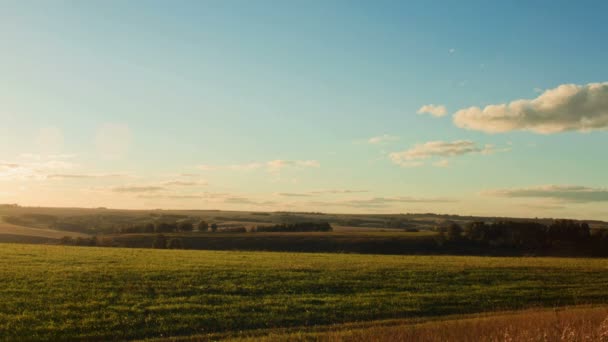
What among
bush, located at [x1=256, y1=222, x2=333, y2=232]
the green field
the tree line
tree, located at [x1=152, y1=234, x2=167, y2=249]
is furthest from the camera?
bush, located at [x1=256, y1=222, x2=333, y2=232]

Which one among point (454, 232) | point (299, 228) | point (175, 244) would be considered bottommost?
point (175, 244)

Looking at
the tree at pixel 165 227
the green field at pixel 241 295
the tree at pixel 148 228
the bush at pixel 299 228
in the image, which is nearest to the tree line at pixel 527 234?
the bush at pixel 299 228

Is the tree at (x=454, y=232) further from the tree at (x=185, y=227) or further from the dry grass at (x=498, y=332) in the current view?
the dry grass at (x=498, y=332)

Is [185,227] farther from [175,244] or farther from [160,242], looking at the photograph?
[175,244]

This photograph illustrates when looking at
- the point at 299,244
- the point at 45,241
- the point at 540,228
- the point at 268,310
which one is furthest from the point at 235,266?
the point at 45,241

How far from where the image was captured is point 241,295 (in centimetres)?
2805

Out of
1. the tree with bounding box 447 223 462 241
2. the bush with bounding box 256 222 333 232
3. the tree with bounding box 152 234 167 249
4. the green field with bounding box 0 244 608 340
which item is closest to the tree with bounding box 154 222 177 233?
the bush with bounding box 256 222 333 232

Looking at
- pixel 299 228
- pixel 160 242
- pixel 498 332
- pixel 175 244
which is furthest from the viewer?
pixel 299 228

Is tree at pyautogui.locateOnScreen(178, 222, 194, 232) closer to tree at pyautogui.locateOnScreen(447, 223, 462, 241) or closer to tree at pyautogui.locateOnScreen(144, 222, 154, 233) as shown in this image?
tree at pyautogui.locateOnScreen(144, 222, 154, 233)

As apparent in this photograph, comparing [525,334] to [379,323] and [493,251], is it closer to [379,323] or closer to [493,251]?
[379,323]

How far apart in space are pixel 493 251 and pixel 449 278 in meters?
51.4

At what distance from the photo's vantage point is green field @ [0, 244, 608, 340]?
68.4ft

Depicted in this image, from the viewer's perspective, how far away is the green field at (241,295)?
821 inches

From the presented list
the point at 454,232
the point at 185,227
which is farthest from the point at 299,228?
the point at 454,232
